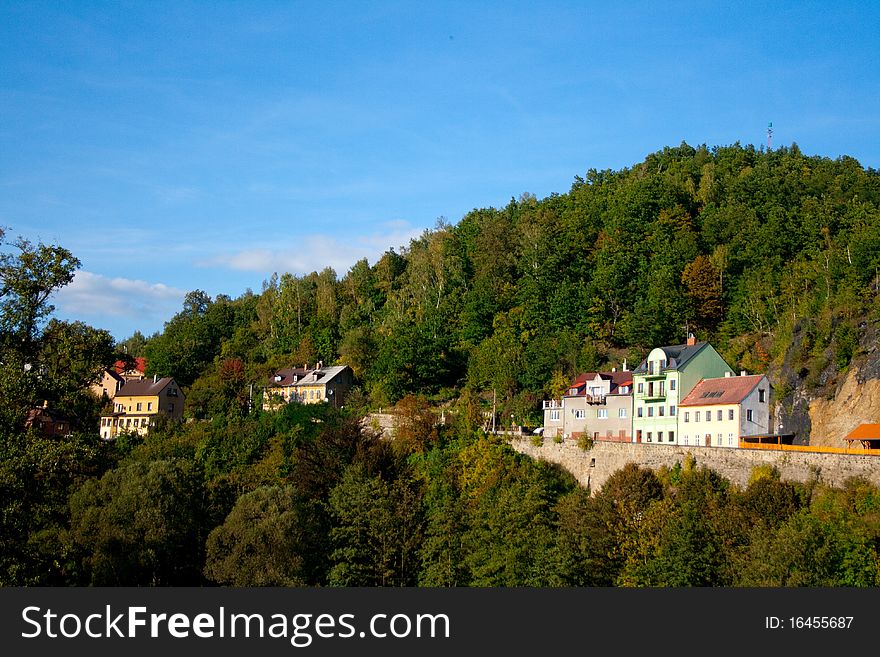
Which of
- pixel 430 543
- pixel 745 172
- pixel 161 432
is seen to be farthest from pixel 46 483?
pixel 745 172

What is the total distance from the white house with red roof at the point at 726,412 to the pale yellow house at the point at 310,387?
33.0m

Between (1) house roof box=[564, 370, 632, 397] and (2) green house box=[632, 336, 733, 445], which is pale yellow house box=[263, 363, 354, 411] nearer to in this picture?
(1) house roof box=[564, 370, 632, 397]

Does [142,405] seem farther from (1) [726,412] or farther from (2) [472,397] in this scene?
(1) [726,412]

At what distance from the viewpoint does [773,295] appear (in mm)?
68500

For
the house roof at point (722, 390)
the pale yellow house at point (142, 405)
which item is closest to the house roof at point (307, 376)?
the pale yellow house at point (142, 405)

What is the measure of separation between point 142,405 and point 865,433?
204 feet

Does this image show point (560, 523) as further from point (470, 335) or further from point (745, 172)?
point (745, 172)

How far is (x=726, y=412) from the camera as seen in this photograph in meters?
50.1

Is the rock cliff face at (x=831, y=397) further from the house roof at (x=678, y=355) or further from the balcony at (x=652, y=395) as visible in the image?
the balcony at (x=652, y=395)

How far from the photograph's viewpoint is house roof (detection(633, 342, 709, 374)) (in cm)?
5469

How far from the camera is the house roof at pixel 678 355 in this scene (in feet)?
179

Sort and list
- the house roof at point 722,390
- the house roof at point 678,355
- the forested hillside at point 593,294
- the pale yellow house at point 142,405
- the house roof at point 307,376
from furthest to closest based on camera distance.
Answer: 1. the pale yellow house at point 142,405
2. the house roof at point 307,376
3. the forested hillside at point 593,294
4. the house roof at point 678,355
5. the house roof at point 722,390

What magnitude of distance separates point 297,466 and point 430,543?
14.3 m

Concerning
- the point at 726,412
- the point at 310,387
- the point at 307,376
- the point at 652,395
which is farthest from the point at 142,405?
the point at 726,412
